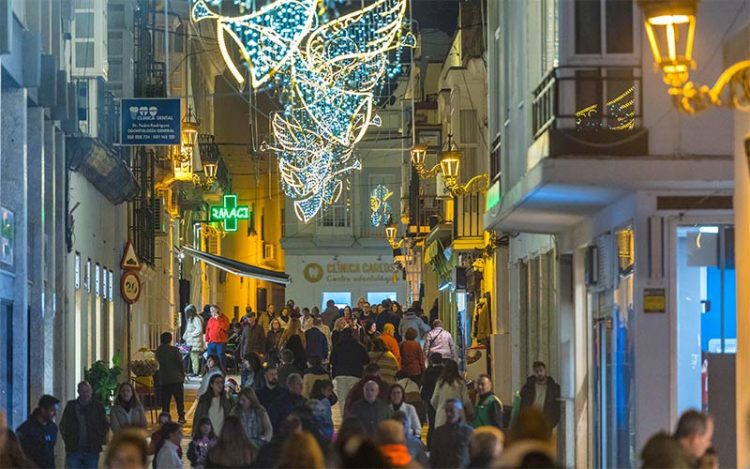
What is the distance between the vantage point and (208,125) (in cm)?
6925

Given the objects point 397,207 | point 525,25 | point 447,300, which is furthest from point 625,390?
point 397,207

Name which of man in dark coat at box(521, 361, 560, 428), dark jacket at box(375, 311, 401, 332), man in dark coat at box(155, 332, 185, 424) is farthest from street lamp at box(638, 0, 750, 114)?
dark jacket at box(375, 311, 401, 332)

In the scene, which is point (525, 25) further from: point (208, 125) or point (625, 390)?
point (208, 125)

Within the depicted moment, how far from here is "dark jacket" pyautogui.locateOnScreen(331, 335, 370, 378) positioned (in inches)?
1190

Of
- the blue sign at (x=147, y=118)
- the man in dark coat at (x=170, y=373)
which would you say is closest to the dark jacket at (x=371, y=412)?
the man in dark coat at (x=170, y=373)

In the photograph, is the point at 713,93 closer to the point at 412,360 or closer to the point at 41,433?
the point at 41,433

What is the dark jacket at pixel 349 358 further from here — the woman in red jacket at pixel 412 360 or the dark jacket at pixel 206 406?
the dark jacket at pixel 206 406

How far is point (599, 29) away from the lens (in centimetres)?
1942

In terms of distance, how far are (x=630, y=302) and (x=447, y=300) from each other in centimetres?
3906

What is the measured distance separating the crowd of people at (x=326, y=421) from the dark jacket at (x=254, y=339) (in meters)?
1.86

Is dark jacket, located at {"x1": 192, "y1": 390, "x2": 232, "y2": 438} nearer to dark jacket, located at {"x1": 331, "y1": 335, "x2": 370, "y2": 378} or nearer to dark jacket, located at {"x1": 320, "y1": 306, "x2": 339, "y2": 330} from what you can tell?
dark jacket, located at {"x1": 331, "y1": 335, "x2": 370, "y2": 378}

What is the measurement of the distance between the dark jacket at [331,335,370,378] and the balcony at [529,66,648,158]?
31.9 ft

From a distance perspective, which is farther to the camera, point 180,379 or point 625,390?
point 180,379

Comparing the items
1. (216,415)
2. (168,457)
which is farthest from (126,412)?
(168,457)
